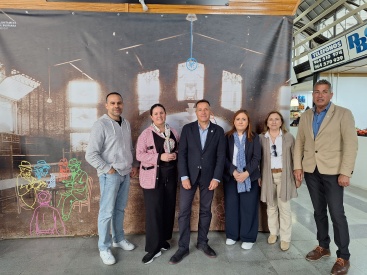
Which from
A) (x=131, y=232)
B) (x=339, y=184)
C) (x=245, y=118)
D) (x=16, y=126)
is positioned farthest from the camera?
(x=131, y=232)

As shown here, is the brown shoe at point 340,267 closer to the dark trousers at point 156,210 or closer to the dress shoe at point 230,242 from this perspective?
the dress shoe at point 230,242

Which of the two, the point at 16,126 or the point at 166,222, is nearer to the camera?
the point at 166,222

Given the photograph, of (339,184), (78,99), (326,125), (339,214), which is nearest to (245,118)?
(326,125)

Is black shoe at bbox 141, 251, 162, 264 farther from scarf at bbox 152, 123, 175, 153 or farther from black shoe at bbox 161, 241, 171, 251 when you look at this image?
scarf at bbox 152, 123, 175, 153

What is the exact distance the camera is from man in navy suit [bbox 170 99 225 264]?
2.50m

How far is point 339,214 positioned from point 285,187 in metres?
0.55

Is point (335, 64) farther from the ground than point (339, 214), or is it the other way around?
point (335, 64)

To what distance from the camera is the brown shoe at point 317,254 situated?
2.56 metres

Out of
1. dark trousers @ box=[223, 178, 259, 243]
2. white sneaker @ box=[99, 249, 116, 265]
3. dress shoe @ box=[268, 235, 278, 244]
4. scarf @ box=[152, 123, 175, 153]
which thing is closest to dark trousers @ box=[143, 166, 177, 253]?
scarf @ box=[152, 123, 175, 153]

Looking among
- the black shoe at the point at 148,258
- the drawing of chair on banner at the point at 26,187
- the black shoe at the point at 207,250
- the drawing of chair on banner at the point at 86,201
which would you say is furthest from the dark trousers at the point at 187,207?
the drawing of chair on banner at the point at 26,187

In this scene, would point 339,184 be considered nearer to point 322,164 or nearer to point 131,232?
point 322,164

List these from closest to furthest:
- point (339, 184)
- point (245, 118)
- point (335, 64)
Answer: point (339, 184)
point (245, 118)
point (335, 64)

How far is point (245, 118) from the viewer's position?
8.76ft

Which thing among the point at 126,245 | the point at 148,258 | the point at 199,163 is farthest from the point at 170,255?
the point at 199,163
